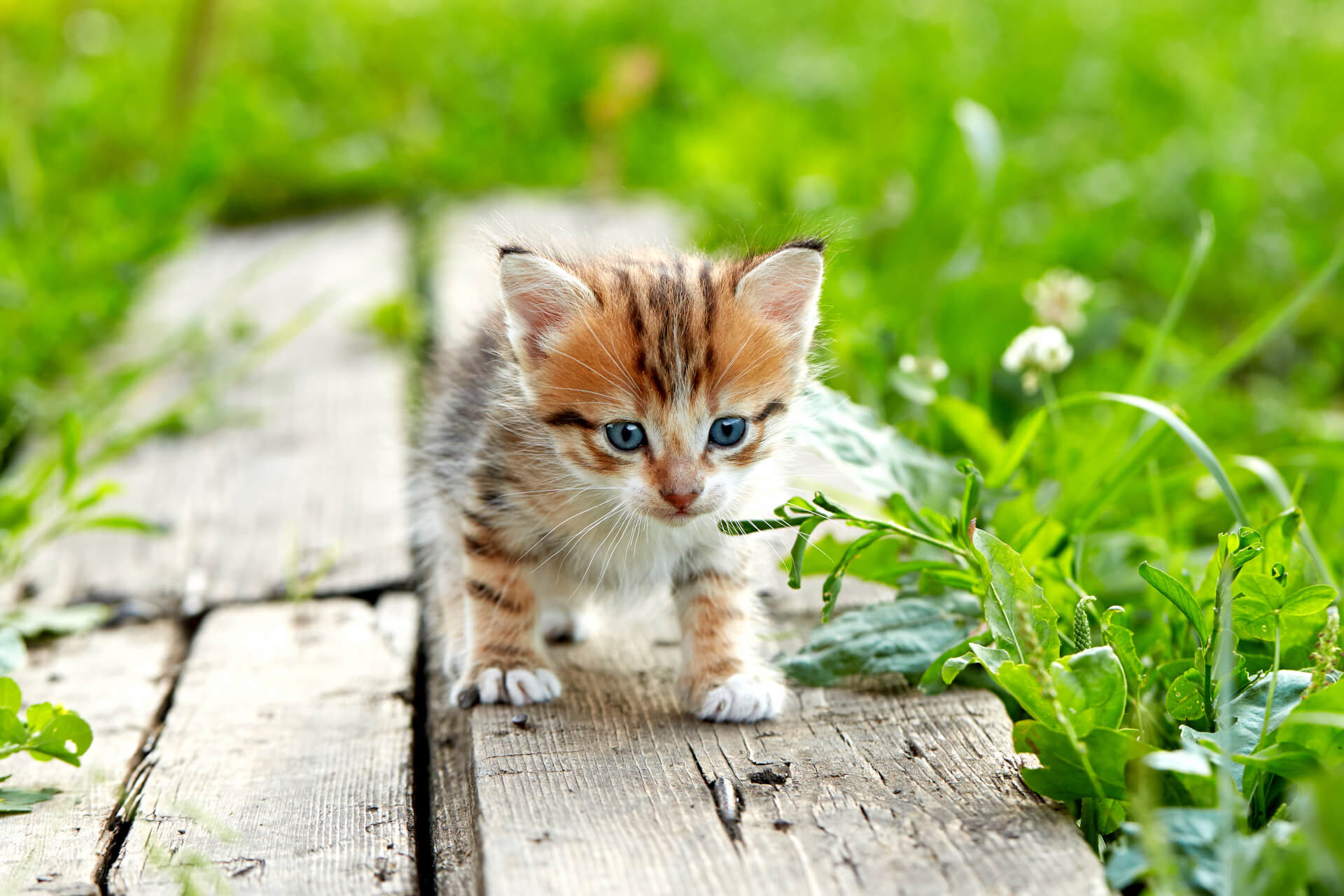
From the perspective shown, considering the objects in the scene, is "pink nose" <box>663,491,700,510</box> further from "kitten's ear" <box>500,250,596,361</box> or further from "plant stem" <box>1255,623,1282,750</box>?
"plant stem" <box>1255,623,1282,750</box>

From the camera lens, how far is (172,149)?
512 centimetres

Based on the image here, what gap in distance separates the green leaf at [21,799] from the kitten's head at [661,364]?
3.57ft

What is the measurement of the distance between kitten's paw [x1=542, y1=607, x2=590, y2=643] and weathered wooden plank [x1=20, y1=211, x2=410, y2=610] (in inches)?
17.3

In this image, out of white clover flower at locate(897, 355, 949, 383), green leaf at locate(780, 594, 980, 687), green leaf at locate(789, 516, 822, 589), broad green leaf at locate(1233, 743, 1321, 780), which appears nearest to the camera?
broad green leaf at locate(1233, 743, 1321, 780)

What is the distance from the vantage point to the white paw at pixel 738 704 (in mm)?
2273

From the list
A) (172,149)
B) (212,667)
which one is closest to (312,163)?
(172,149)

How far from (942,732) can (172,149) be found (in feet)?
13.8

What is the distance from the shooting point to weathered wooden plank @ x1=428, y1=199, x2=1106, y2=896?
1727 mm

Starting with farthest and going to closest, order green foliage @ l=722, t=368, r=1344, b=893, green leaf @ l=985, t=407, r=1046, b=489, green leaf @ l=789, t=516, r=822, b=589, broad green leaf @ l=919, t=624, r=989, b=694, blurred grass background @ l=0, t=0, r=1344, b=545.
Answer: blurred grass background @ l=0, t=0, r=1344, b=545 < green leaf @ l=985, t=407, r=1046, b=489 < broad green leaf @ l=919, t=624, r=989, b=694 < green leaf @ l=789, t=516, r=822, b=589 < green foliage @ l=722, t=368, r=1344, b=893

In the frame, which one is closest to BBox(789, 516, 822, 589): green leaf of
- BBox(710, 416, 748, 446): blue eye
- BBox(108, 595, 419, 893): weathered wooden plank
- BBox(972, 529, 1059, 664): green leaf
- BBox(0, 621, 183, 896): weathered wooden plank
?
BBox(972, 529, 1059, 664): green leaf

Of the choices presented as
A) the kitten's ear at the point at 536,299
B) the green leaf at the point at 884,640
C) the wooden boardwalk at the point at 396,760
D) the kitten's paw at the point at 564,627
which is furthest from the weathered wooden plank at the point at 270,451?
the green leaf at the point at 884,640

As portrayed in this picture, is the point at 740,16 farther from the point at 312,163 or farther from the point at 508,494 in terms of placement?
the point at 508,494

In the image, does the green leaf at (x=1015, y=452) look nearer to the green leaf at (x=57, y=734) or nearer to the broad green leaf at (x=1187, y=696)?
the broad green leaf at (x=1187, y=696)

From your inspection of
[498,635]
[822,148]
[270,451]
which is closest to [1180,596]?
[498,635]
